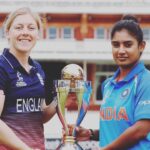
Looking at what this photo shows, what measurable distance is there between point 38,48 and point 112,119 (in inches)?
800

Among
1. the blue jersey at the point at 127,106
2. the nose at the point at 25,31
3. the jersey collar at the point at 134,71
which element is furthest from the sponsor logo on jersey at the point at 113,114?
the nose at the point at 25,31

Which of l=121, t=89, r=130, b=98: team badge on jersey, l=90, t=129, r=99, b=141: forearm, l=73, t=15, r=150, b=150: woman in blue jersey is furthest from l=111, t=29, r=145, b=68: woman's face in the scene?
l=90, t=129, r=99, b=141: forearm

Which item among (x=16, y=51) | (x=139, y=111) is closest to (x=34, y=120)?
(x=16, y=51)

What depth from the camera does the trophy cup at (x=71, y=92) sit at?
329cm

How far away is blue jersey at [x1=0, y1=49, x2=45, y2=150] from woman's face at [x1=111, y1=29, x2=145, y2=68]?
0.44 metres

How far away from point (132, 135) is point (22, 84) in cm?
60

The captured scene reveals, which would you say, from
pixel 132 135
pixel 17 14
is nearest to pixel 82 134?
pixel 132 135

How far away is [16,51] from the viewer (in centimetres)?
323

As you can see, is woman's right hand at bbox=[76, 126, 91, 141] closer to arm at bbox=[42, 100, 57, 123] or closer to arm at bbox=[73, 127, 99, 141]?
arm at bbox=[73, 127, 99, 141]

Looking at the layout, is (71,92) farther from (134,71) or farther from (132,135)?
(132,135)

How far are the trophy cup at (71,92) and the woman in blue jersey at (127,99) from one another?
151 mm

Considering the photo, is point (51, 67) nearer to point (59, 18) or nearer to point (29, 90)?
point (59, 18)

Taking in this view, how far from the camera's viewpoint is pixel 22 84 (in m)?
3.15

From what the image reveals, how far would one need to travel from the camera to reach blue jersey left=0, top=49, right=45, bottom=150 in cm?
313
